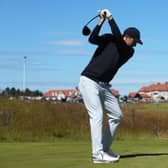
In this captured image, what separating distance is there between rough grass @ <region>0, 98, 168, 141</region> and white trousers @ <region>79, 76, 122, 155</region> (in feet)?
29.6

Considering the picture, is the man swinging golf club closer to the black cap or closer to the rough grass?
the black cap

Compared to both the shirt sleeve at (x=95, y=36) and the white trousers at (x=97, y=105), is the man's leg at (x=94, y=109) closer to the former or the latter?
the white trousers at (x=97, y=105)

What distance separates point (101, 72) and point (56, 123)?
14.7 m

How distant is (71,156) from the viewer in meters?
9.84

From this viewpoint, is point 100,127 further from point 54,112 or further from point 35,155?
point 54,112

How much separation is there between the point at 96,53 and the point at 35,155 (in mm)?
2147

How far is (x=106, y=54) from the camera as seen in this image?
901 centimetres

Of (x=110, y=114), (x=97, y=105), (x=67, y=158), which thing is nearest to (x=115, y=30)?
(x=97, y=105)

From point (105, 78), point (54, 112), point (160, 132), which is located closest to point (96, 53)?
point (105, 78)

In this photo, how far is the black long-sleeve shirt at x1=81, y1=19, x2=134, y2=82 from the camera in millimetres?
8984

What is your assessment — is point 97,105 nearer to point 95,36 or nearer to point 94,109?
point 94,109

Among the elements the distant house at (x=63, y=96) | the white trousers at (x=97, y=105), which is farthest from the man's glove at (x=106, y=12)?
the distant house at (x=63, y=96)

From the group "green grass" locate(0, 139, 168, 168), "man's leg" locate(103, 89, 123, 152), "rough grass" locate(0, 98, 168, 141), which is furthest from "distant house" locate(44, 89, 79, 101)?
"man's leg" locate(103, 89, 123, 152)

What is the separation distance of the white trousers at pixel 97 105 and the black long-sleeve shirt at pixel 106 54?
0.12 metres
